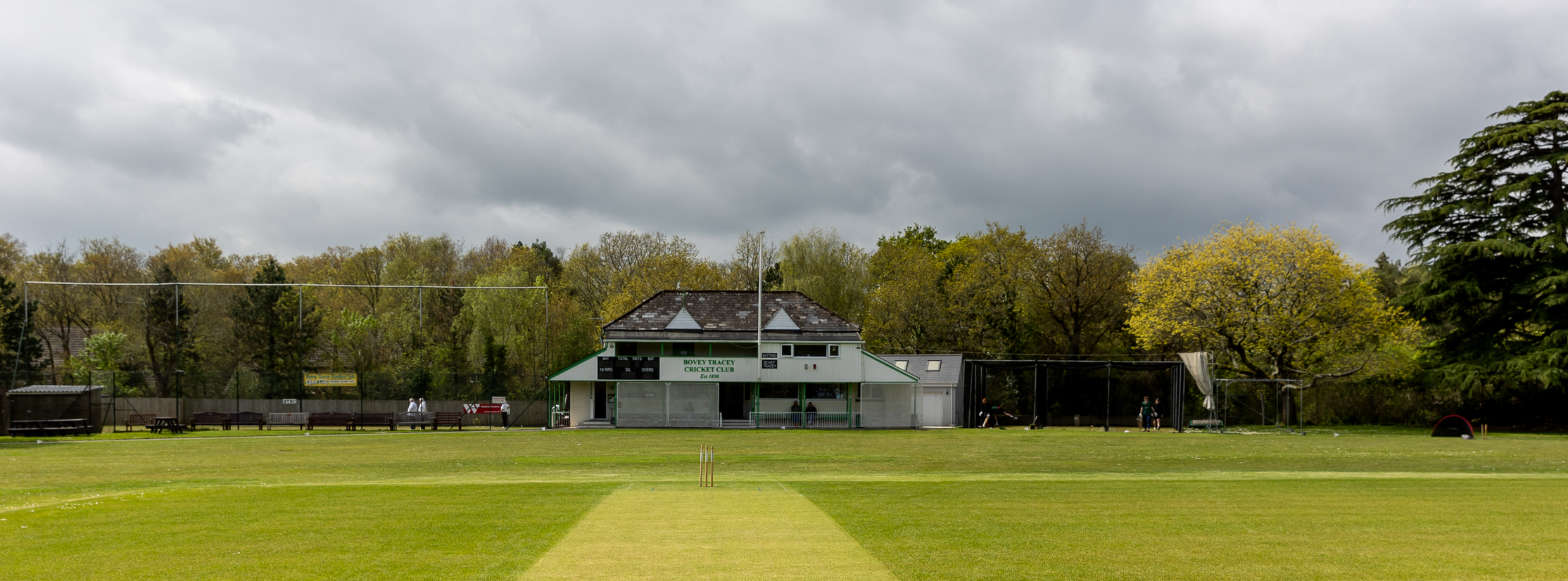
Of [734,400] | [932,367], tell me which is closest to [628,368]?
[734,400]

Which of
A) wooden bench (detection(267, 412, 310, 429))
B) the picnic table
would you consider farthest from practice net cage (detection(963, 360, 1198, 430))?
the picnic table

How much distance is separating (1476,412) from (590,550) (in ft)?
151

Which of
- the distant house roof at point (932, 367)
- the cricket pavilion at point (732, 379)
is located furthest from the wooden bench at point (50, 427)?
the distant house roof at point (932, 367)

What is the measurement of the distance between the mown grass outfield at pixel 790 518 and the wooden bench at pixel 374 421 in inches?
721

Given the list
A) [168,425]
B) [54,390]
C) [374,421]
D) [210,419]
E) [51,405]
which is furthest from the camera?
[374,421]

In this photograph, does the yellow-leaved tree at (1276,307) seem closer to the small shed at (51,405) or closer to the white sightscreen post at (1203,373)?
the white sightscreen post at (1203,373)

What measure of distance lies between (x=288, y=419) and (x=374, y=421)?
13.1 feet

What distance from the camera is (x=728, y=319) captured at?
155 ft

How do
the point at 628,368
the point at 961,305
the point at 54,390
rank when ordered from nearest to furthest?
the point at 54,390 < the point at 628,368 < the point at 961,305

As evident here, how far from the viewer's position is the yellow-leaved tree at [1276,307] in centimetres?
4169

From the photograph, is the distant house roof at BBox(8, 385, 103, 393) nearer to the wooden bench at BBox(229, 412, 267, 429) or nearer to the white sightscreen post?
the wooden bench at BBox(229, 412, 267, 429)

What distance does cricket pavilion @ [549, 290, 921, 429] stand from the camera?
4394 cm

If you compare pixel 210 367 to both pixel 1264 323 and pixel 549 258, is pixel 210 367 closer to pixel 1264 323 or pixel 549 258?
pixel 549 258

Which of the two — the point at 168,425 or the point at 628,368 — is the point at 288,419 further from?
the point at 628,368
